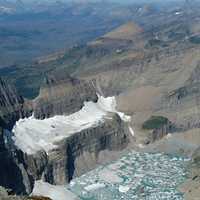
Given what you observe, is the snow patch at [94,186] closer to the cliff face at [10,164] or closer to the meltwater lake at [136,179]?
the meltwater lake at [136,179]

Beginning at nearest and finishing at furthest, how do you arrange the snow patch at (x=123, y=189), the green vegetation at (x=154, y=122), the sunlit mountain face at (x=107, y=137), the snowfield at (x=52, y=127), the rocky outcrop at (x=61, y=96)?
the snow patch at (x=123, y=189) < the sunlit mountain face at (x=107, y=137) < the snowfield at (x=52, y=127) < the rocky outcrop at (x=61, y=96) < the green vegetation at (x=154, y=122)

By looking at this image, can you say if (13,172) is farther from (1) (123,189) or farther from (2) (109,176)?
(1) (123,189)

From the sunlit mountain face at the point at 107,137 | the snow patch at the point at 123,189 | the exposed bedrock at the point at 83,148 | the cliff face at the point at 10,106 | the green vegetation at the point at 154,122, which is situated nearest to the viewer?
the snow patch at the point at 123,189

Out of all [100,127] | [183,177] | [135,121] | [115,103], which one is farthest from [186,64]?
[183,177]

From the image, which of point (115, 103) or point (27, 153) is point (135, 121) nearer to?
point (115, 103)

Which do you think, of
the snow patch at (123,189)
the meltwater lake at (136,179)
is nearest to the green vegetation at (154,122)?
the meltwater lake at (136,179)

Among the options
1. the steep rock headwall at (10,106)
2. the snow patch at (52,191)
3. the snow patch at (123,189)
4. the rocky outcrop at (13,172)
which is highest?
the steep rock headwall at (10,106)

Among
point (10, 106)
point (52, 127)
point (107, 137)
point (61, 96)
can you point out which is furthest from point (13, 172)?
point (61, 96)
